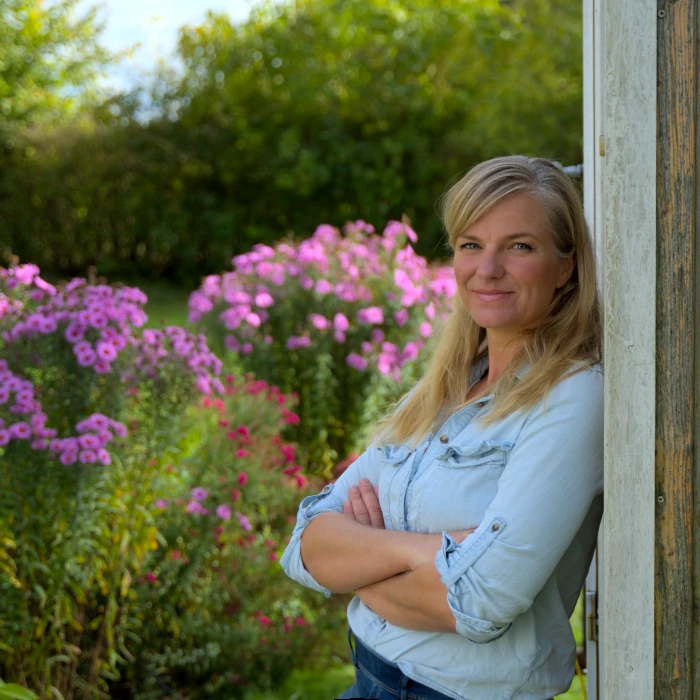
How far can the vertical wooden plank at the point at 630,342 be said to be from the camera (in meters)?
1.15

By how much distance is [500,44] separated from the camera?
13.2m

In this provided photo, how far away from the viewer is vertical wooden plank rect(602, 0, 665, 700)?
1151mm

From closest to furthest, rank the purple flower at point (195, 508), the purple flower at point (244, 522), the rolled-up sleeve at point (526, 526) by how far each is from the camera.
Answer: the rolled-up sleeve at point (526, 526) < the purple flower at point (195, 508) < the purple flower at point (244, 522)

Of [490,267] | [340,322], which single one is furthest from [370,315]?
[490,267]

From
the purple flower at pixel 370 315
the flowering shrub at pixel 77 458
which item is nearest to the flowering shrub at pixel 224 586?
the flowering shrub at pixel 77 458

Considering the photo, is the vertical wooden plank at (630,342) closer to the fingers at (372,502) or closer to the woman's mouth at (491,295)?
the woman's mouth at (491,295)

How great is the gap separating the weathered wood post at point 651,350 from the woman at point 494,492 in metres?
0.14

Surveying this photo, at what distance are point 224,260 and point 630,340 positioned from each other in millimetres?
13054

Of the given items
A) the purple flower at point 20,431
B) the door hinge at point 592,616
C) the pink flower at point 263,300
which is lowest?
the door hinge at point 592,616

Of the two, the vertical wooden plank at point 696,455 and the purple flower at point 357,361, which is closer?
the vertical wooden plank at point 696,455

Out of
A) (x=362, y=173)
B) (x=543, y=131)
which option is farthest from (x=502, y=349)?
(x=362, y=173)

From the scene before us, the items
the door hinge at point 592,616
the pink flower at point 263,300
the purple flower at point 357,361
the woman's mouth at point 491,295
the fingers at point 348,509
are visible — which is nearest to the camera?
the woman's mouth at point 491,295

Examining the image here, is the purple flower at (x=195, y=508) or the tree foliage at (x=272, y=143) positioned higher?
the tree foliage at (x=272, y=143)

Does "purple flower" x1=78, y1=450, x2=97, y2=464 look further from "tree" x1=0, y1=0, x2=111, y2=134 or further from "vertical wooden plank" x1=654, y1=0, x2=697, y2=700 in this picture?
"tree" x1=0, y1=0, x2=111, y2=134
